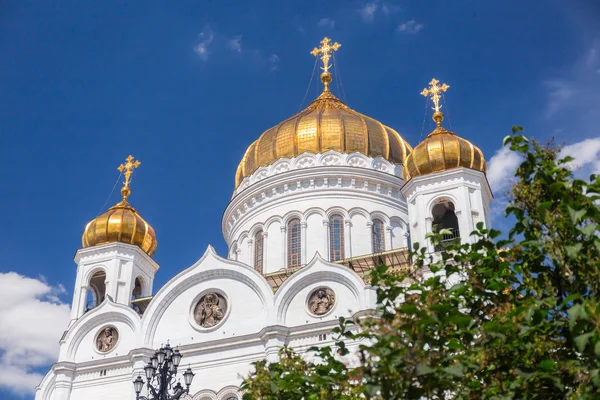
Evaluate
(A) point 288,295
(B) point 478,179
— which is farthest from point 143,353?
(B) point 478,179

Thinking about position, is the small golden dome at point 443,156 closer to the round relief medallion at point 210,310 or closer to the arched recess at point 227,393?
the round relief medallion at point 210,310

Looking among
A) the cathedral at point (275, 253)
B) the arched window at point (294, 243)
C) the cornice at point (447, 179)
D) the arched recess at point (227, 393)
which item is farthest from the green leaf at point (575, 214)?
the arched window at point (294, 243)

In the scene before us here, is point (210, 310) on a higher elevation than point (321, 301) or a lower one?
higher

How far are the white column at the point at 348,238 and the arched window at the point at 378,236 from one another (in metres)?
0.83

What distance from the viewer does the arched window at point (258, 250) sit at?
84.4ft

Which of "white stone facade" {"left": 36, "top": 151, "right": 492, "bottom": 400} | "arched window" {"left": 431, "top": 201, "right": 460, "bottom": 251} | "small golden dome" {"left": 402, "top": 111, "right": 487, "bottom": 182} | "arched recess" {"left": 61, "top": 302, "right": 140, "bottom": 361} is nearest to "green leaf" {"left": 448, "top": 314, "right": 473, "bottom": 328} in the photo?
"white stone facade" {"left": 36, "top": 151, "right": 492, "bottom": 400}

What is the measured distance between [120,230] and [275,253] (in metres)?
5.28

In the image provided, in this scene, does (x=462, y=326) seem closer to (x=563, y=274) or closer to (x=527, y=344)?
(x=527, y=344)

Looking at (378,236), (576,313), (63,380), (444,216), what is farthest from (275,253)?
(576,313)

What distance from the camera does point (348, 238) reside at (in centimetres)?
2497

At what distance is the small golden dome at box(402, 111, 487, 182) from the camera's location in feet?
71.2

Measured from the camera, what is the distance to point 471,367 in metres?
8.22

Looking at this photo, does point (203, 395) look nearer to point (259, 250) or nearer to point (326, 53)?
point (259, 250)

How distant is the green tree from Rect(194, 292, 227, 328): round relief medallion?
11.6 metres
